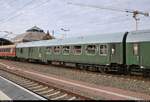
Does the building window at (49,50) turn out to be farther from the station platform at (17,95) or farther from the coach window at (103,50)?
the station platform at (17,95)

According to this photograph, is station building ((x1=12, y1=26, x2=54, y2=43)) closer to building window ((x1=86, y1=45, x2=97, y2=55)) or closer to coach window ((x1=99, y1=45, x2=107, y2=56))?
building window ((x1=86, y1=45, x2=97, y2=55))

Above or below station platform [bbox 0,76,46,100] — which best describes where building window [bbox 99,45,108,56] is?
above

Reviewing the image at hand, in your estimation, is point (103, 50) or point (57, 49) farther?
point (57, 49)

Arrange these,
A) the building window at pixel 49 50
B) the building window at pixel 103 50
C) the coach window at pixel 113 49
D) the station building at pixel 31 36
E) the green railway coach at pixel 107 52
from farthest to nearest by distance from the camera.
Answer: the station building at pixel 31 36
the building window at pixel 49 50
the building window at pixel 103 50
the coach window at pixel 113 49
the green railway coach at pixel 107 52

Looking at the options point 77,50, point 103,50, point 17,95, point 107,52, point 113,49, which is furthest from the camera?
point 77,50

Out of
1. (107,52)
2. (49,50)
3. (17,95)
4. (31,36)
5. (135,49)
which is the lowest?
(17,95)

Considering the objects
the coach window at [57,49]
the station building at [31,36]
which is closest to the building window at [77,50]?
the coach window at [57,49]

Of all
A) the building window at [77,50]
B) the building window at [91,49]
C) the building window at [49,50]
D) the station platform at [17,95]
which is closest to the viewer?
the station platform at [17,95]

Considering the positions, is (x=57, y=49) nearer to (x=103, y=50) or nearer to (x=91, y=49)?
(x=91, y=49)

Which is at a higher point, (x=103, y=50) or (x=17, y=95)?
(x=103, y=50)

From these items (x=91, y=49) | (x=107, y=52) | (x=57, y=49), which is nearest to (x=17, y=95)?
(x=107, y=52)

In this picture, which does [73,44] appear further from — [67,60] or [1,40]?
[1,40]

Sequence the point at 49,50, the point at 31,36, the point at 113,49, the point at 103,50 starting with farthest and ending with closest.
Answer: the point at 31,36 < the point at 49,50 < the point at 103,50 < the point at 113,49

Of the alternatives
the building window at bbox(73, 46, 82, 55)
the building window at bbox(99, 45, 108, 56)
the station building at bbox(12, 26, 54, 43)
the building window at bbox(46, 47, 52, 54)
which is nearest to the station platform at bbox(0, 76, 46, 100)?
the building window at bbox(99, 45, 108, 56)
